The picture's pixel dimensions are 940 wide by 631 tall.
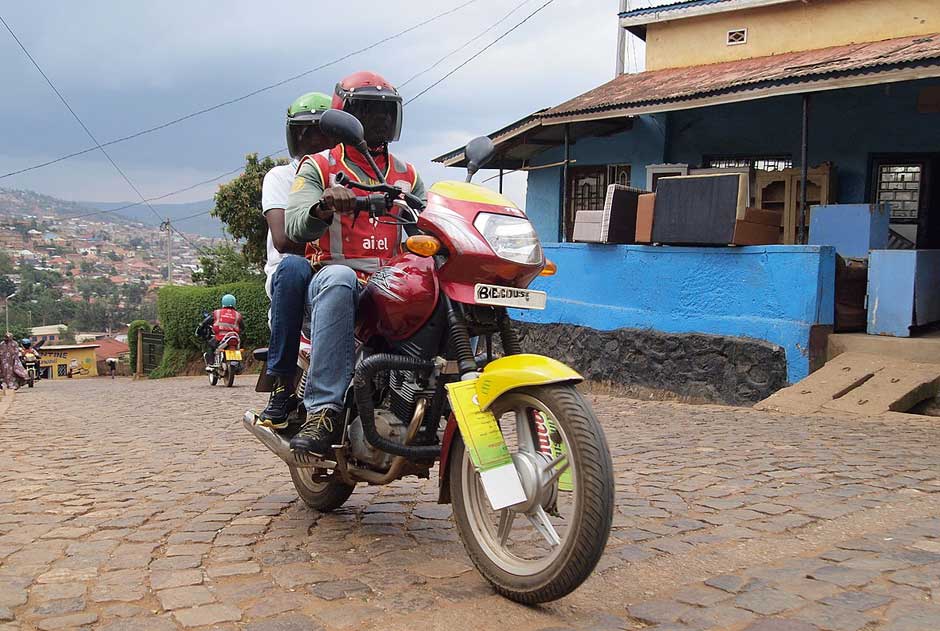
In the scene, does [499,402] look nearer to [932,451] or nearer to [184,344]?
[932,451]

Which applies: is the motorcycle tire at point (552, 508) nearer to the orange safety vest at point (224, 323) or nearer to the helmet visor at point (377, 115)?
the helmet visor at point (377, 115)

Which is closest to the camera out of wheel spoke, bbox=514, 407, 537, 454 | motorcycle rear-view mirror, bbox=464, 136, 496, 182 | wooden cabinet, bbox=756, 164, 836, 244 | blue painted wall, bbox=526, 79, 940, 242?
wheel spoke, bbox=514, 407, 537, 454

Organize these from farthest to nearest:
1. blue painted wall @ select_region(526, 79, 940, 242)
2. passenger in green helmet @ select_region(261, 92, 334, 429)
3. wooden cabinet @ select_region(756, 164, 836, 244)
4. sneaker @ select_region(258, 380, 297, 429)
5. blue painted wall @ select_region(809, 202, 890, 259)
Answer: wooden cabinet @ select_region(756, 164, 836, 244)
blue painted wall @ select_region(526, 79, 940, 242)
blue painted wall @ select_region(809, 202, 890, 259)
sneaker @ select_region(258, 380, 297, 429)
passenger in green helmet @ select_region(261, 92, 334, 429)

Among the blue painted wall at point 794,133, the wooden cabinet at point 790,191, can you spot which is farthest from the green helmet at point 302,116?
the blue painted wall at point 794,133

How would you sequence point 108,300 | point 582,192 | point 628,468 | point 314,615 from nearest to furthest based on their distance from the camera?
point 314,615, point 628,468, point 582,192, point 108,300

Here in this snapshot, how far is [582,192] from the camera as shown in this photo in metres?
16.8

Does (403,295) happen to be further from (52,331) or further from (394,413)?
(52,331)

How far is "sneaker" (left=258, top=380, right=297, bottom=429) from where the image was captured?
399cm

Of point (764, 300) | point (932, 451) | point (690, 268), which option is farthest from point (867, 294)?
point (932, 451)

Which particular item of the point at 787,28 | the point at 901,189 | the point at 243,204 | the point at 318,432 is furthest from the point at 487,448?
the point at 243,204

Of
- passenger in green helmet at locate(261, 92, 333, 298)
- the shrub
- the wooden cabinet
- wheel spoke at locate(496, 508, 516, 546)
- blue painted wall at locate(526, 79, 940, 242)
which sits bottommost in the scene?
the shrub

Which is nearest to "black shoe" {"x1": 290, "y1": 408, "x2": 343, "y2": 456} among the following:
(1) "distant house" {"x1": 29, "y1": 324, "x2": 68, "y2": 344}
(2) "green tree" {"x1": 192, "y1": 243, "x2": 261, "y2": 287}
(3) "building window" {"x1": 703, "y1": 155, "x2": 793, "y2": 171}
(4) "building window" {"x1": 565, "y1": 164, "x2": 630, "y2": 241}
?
(3) "building window" {"x1": 703, "y1": 155, "x2": 793, "y2": 171}

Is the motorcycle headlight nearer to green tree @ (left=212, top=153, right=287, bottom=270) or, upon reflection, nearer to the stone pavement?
the stone pavement

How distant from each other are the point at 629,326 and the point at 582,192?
20.5 feet
